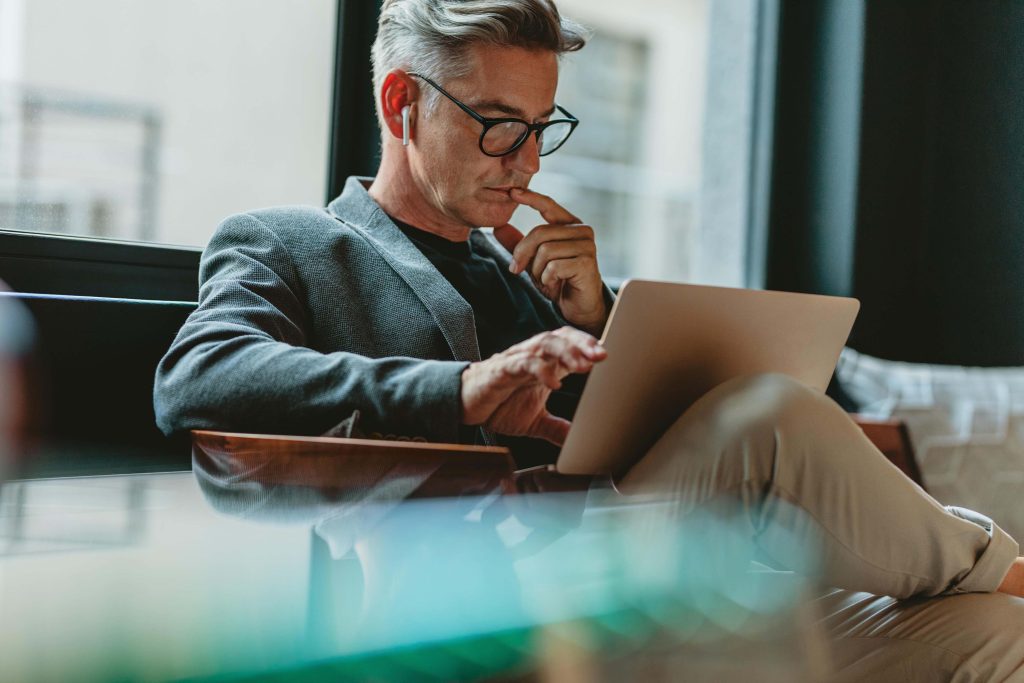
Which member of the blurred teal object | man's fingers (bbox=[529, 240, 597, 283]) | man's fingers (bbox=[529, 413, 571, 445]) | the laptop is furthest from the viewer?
man's fingers (bbox=[529, 240, 597, 283])

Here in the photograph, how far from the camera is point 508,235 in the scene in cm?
159

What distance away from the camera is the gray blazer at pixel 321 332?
3.51 ft

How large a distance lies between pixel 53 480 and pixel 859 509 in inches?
31.4

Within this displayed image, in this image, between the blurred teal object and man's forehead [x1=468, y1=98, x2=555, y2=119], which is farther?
man's forehead [x1=468, y1=98, x2=555, y2=119]

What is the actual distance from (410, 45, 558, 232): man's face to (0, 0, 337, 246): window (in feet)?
2.13

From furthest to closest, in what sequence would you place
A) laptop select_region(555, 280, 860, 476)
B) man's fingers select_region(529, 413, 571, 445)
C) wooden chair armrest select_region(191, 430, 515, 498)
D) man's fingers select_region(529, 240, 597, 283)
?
man's fingers select_region(529, 240, 597, 283), man's fingers select_region(529, 413, 571, 445), laptop select_region(555, 280, 860, 476), wooden chair armrest select_region(191, 430, 515, 498)

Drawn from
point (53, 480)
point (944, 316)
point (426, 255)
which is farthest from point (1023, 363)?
point (53, 480)

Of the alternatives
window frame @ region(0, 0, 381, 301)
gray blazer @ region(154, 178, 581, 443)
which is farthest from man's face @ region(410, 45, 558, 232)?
window frame @ region(0, 0, 381, 301)

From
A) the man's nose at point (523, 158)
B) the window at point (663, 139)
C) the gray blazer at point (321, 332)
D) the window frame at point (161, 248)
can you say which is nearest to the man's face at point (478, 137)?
the man's nose at point (523, 158)

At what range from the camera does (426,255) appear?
1.59 metres

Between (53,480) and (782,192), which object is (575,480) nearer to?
(53,480)

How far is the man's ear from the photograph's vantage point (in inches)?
59.6

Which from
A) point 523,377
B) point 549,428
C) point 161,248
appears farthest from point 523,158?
point 161,248

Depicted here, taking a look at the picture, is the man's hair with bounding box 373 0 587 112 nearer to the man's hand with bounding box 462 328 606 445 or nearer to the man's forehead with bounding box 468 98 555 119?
the man's forehead with bounding box 468 98 555 119
